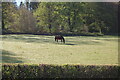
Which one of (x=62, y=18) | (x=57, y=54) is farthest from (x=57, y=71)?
(x=62, y=18)

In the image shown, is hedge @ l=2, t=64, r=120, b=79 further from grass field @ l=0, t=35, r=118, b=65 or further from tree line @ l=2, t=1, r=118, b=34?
tree line @ l=2, t=1, r=118, b=34

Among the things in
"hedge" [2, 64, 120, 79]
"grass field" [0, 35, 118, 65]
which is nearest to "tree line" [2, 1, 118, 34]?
"grass field" [0, 35, 118, 65]

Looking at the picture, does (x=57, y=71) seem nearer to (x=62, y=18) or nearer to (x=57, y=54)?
(x=57, y=54)

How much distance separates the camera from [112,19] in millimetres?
39594

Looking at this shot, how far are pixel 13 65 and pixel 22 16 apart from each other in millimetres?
29392

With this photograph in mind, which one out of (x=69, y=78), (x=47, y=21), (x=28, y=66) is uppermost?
(x=47, y=21)

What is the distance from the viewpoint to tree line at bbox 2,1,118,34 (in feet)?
114

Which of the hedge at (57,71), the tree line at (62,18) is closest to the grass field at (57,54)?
the hedge at (57,71)

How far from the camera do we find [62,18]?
36.7m

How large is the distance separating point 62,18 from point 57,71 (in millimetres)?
30568

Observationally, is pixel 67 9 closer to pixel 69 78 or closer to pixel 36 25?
pixel 36 25

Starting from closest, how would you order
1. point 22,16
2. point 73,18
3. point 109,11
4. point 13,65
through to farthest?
point 13,65 → point 22,16 → point 73,18 → point 109,11

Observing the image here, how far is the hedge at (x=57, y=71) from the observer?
21.1ft

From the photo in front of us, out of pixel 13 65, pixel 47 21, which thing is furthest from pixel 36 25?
pixel 13 65
